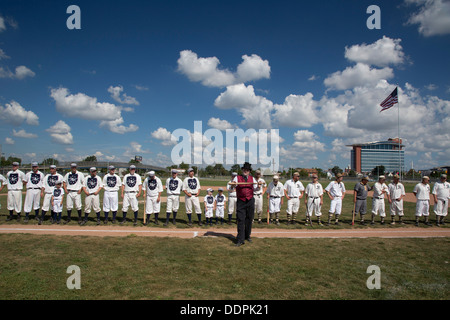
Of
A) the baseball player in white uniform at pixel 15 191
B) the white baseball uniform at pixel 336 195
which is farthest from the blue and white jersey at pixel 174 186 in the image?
the white baseball uniform at pixel 336 195

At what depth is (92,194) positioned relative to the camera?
31.6 ft

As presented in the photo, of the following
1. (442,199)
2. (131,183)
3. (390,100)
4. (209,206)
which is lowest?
(209,206)

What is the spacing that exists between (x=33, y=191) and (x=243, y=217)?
331 inches

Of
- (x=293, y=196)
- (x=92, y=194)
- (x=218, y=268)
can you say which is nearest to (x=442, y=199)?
Answer: (x=293, y=196)

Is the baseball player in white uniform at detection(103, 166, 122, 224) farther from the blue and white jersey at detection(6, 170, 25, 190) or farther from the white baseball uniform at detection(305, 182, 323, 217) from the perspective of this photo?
the white baseball uniform at detection(305, 182, 323, 217)

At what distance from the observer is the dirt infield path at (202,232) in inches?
323

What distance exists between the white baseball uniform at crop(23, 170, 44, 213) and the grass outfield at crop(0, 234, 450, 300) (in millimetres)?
2674

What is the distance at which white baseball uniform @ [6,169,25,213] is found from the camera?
32.6ft

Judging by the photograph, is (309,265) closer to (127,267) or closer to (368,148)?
(127,267)

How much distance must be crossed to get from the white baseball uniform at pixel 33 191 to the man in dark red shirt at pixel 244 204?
804 centimetres

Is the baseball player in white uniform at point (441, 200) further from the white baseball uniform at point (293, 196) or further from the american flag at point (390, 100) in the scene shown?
the american flag at point (390, 100)

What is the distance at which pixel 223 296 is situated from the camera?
4.00 meters

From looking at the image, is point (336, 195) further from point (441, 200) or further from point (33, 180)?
point (33, 180)
